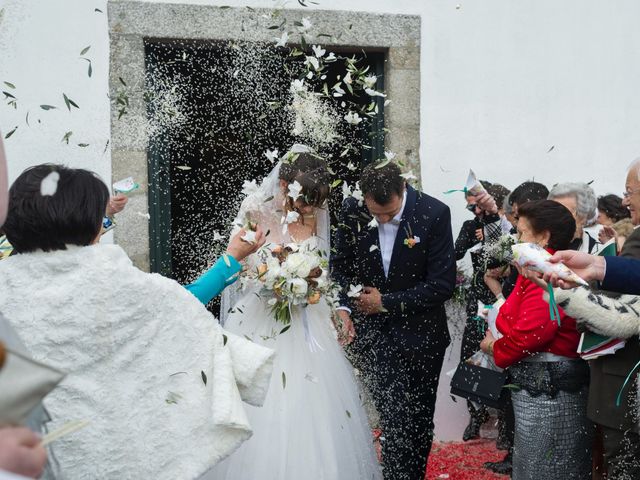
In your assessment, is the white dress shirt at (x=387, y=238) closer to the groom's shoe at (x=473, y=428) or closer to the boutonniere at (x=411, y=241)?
the boutonniere at (x=411, y=241)

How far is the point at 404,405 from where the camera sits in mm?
4406

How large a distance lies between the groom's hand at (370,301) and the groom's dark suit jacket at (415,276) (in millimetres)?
39

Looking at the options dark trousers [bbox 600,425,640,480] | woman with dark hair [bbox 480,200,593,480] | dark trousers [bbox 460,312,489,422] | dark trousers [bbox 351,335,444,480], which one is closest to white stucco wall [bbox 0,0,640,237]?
dark trousers [bbox 460,312,489,422]

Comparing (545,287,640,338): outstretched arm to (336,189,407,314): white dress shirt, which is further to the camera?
(336,189,407,314): white dress shirt

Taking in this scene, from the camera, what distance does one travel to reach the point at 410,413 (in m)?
4.39

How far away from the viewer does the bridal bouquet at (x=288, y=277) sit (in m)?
3.95

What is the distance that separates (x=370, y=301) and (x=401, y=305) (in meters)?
0.19

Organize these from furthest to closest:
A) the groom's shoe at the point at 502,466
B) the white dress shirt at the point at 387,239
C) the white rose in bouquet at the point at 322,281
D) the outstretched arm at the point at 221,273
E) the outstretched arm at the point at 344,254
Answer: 1. the groom's shoe at the point at 502,466
2. the outstretched arm at the point at 344,254
3. the white dress shirt at the point at 387,239
4. the white rose in bouquet at the point at 322,281
5. the outstretched arm at the point at 221,273

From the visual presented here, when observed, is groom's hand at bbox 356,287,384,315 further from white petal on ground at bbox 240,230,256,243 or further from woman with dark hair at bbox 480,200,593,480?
white petal on ground at bbox 240,230,256,243

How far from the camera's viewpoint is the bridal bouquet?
3.95m

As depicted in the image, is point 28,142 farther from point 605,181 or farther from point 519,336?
point 605,181

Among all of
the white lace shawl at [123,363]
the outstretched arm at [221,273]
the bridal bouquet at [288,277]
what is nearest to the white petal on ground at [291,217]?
the bridal bouquet at [288,277]

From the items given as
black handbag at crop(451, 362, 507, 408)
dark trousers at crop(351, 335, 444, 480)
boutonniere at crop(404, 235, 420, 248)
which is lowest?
dark trousers at crop(351, 335, 444, 480)

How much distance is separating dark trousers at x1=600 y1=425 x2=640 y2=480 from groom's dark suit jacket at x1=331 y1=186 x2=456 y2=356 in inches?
49.3
